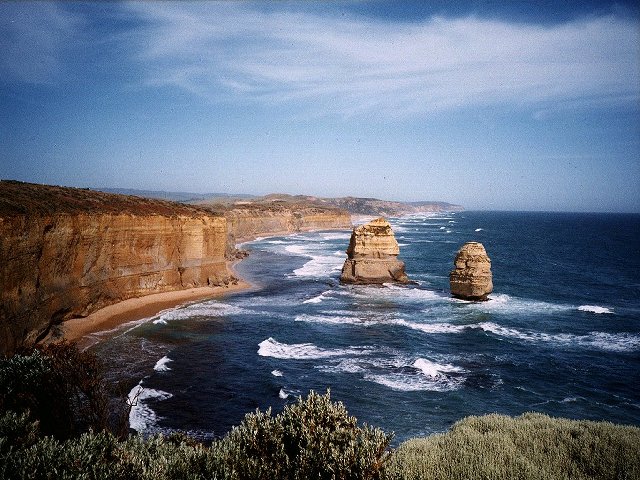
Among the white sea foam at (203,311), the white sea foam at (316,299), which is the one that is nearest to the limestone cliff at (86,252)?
the white sea foam at (203,311)

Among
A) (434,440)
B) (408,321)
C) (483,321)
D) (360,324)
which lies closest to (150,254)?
(360,324)

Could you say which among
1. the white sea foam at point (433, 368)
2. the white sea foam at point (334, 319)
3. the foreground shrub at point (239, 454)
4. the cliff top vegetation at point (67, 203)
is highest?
the cliff top vegetation at point (67, 203)

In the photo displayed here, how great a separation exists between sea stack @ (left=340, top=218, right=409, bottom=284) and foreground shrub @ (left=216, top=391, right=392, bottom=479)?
143ft

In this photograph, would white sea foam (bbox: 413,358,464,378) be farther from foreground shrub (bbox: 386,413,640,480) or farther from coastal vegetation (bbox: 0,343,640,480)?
foreground shrub (bbox: 386,413,640,480)

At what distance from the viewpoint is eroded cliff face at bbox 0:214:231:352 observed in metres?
25.4

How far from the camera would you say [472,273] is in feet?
147

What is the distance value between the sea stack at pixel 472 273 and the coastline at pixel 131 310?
25260 millimetres

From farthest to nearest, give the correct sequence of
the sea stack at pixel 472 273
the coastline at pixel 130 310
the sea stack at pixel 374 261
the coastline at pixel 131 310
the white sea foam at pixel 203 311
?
1. the sea stack at pixel 374 261
2. the sea stack at pixel 472 273
3. the white sea foam at pixel 203 311
4. the coastline at pixel 131 310
5. the coastline at pixel 130 310

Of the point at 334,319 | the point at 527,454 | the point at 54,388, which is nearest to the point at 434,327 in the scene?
the point at 334,319

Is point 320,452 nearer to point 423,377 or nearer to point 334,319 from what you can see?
point 423,377

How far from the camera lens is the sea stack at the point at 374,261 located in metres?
53.0

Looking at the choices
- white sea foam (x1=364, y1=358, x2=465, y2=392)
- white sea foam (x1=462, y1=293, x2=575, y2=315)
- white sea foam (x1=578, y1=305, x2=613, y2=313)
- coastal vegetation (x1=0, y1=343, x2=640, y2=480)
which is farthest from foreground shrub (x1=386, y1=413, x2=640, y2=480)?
white sea foam (x1=578, y1=305, x2=613, y2=313)

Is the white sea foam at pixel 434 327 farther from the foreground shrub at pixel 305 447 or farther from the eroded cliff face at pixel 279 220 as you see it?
the eroded cliff face at pixel 279 220

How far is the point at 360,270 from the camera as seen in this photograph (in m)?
54.0
